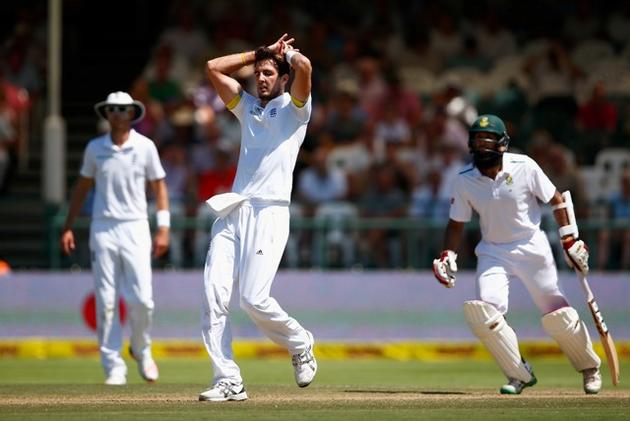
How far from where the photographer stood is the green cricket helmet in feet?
34.3

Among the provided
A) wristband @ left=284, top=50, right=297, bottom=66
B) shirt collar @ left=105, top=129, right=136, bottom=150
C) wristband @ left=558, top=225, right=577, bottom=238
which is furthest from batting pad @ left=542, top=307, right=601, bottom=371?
shirt collar @ left=105, top=129, right=136, bottom=150

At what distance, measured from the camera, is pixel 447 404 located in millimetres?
9539

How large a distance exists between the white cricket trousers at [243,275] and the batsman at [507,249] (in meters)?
1.37

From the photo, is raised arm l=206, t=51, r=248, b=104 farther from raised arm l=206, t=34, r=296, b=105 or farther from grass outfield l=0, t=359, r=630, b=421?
grass outfield l=0, t=359, r=630, b=421

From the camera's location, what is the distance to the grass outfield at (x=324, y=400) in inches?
347

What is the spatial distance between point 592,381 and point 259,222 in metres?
2.78

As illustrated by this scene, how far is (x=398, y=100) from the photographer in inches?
751

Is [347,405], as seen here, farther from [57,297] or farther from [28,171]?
[28,171]

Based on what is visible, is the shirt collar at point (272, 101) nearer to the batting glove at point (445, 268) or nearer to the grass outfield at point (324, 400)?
the batting glove at point (445, 268)

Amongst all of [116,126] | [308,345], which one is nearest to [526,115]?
[116,126]

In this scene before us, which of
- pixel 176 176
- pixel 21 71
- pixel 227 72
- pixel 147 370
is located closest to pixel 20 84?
pixel 21 71

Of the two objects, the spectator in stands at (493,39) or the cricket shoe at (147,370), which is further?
the spectator in stands at (493,39)

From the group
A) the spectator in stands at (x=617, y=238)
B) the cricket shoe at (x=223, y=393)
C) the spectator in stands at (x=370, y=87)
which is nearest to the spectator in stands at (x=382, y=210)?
the spectator in stands at (x=370, y=87)

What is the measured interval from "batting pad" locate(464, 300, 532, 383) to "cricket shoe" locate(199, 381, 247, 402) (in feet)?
5.90
